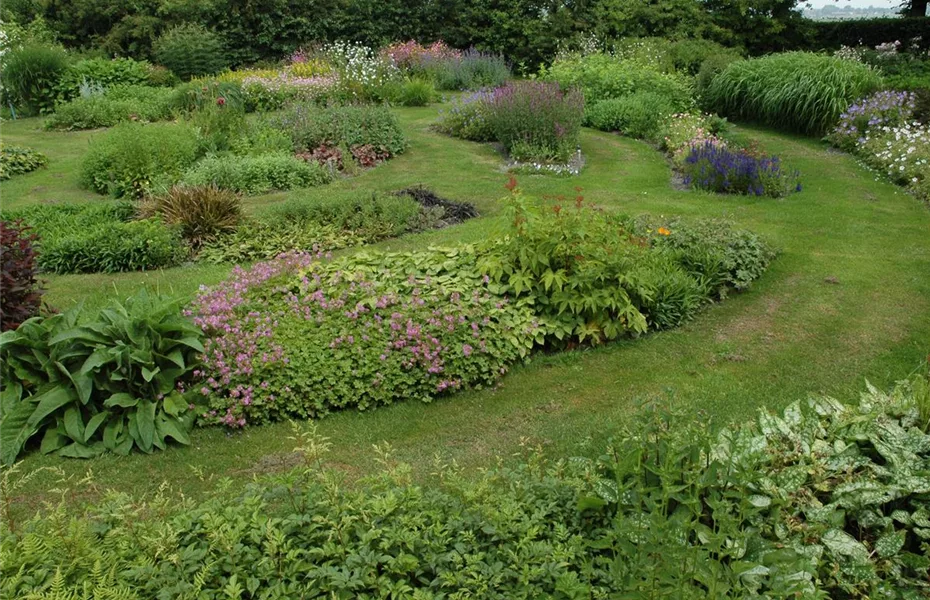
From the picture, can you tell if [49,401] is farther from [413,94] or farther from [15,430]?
[413,94]

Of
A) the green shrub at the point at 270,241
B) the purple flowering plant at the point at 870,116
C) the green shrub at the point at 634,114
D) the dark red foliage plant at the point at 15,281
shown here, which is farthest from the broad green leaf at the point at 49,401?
the purple flowering plant at the point at 870,116

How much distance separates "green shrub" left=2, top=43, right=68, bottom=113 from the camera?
51.4 feet

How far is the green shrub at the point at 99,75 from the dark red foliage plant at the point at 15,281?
1222 cm

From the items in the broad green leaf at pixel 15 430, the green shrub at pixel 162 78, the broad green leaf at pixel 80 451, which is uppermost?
the broad green leaf at pixel 15 430

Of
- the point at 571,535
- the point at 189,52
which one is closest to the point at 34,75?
the point at 189,52

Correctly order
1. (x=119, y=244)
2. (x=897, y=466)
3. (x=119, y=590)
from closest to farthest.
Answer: (x=119, y=590), (x=897, y=466), (x=119, y=244)

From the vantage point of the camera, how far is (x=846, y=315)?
6125 millimetres

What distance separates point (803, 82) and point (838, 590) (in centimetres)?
1191

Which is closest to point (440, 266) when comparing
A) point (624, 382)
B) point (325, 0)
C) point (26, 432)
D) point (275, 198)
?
point (624, 382)

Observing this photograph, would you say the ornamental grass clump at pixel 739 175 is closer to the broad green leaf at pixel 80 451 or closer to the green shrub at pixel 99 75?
the broad green leaf at pixel 80 451

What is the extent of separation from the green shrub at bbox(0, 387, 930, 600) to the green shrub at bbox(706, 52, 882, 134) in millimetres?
10754

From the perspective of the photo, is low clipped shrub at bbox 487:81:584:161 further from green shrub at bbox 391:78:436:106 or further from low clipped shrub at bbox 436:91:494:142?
green shrub at bbox 391:78:436:106

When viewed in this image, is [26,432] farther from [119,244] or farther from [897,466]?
[897,466]

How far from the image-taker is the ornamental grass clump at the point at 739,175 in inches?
369
